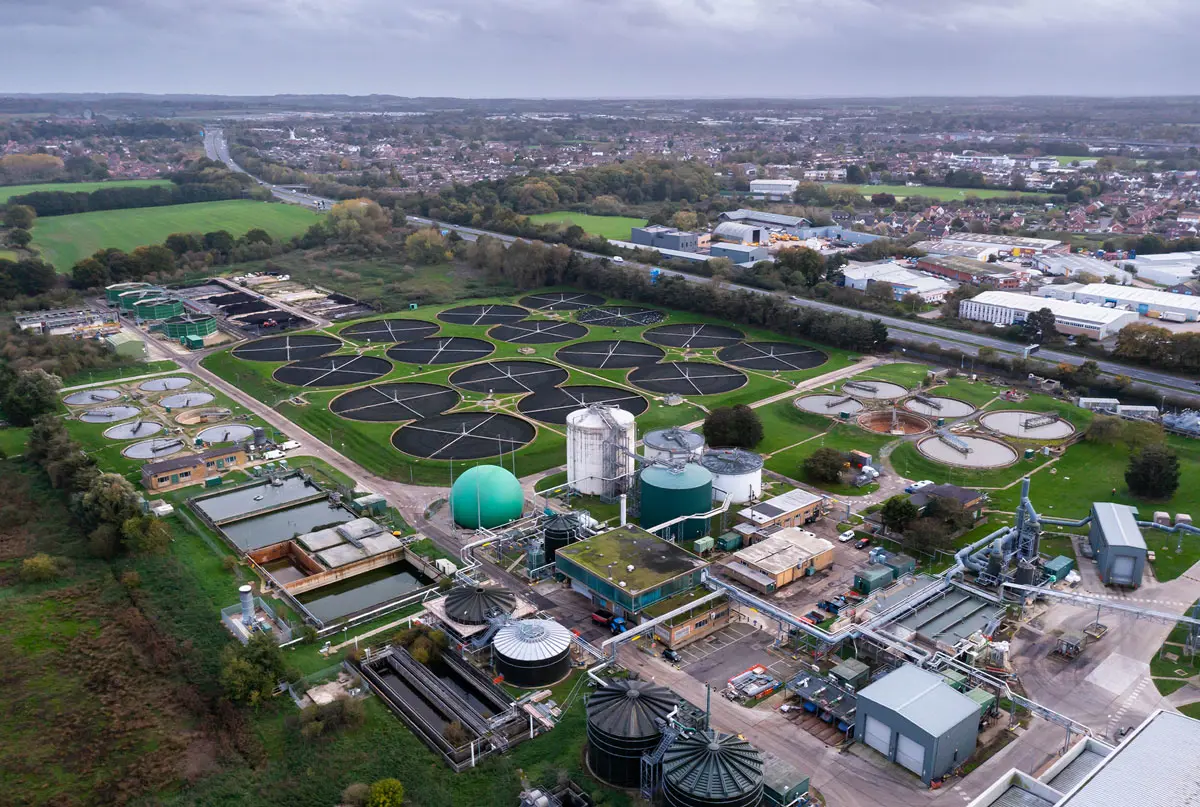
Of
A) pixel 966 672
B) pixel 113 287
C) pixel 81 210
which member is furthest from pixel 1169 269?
pixel 81 210

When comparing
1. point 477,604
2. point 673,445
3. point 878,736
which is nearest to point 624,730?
point 878,736

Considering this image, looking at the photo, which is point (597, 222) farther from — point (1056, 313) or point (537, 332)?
point (1056, 313)

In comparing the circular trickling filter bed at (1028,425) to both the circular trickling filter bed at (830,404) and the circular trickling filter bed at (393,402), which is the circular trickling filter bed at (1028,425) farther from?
the circular trickling filter bed at (393,402)

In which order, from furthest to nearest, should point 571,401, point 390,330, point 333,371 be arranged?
point 390,330 < point 333,371 < point 571,401

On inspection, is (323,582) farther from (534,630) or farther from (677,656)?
(677,656)

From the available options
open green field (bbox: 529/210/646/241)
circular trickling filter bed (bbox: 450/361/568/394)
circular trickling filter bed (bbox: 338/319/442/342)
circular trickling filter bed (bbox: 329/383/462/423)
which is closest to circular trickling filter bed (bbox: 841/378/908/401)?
circular trickling filter bed (bbox: 450/361/568/394)

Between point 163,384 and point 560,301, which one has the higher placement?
point 560,301

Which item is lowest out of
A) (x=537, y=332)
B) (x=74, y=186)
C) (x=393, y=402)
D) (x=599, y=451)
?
(x=393, y=402)
